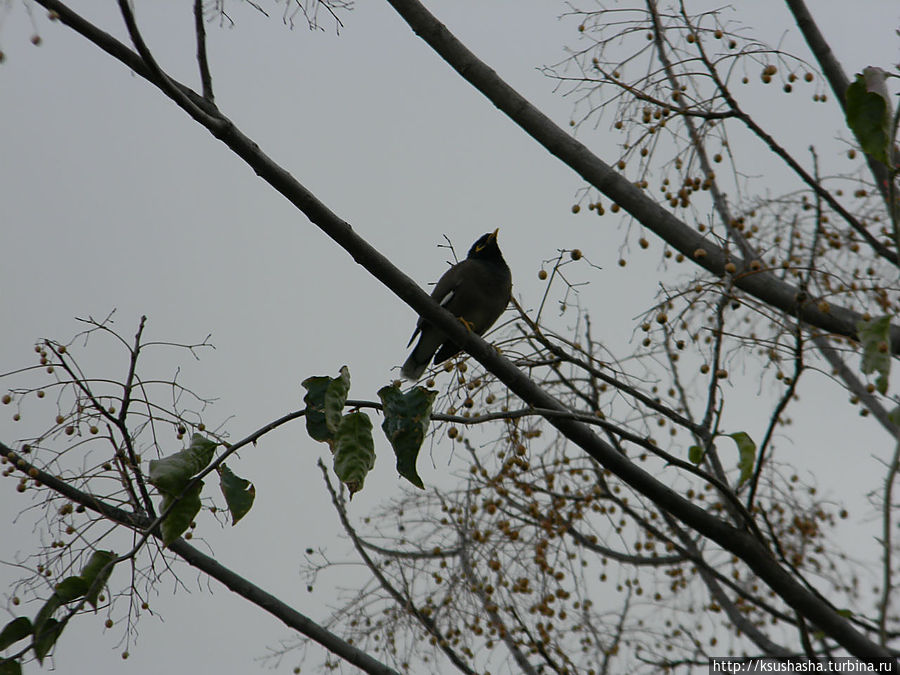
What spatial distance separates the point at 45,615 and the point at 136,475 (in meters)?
0.87

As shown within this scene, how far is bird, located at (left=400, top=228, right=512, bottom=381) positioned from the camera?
18.6 ft

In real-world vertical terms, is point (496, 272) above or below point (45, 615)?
above

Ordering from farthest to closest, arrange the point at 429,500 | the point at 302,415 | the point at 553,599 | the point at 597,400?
the point at 429,500 < the point at 553,599 < the point at 597,400 < the point at 302,415

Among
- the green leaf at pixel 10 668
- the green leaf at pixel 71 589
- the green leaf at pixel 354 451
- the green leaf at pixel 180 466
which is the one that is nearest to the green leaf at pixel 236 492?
the green leaf at pixel 180 466

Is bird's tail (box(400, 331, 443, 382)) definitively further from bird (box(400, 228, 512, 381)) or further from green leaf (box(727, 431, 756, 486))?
green leaf (box(727, 431, 756, 486))

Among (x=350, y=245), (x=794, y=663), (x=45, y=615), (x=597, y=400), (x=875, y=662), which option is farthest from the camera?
(x=597, y=400)

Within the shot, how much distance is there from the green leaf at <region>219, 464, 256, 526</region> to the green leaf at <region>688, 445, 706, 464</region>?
149 centimetres

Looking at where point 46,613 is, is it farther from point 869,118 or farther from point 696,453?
point 869,118

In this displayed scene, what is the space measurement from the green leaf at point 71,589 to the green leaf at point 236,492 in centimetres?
47

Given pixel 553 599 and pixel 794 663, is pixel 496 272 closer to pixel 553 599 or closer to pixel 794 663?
pixel 553 599

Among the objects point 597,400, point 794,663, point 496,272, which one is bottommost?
point 794,663

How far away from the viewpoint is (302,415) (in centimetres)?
251

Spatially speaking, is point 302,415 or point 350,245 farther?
point 350,245

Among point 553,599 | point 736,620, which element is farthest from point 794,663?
point 553,599
